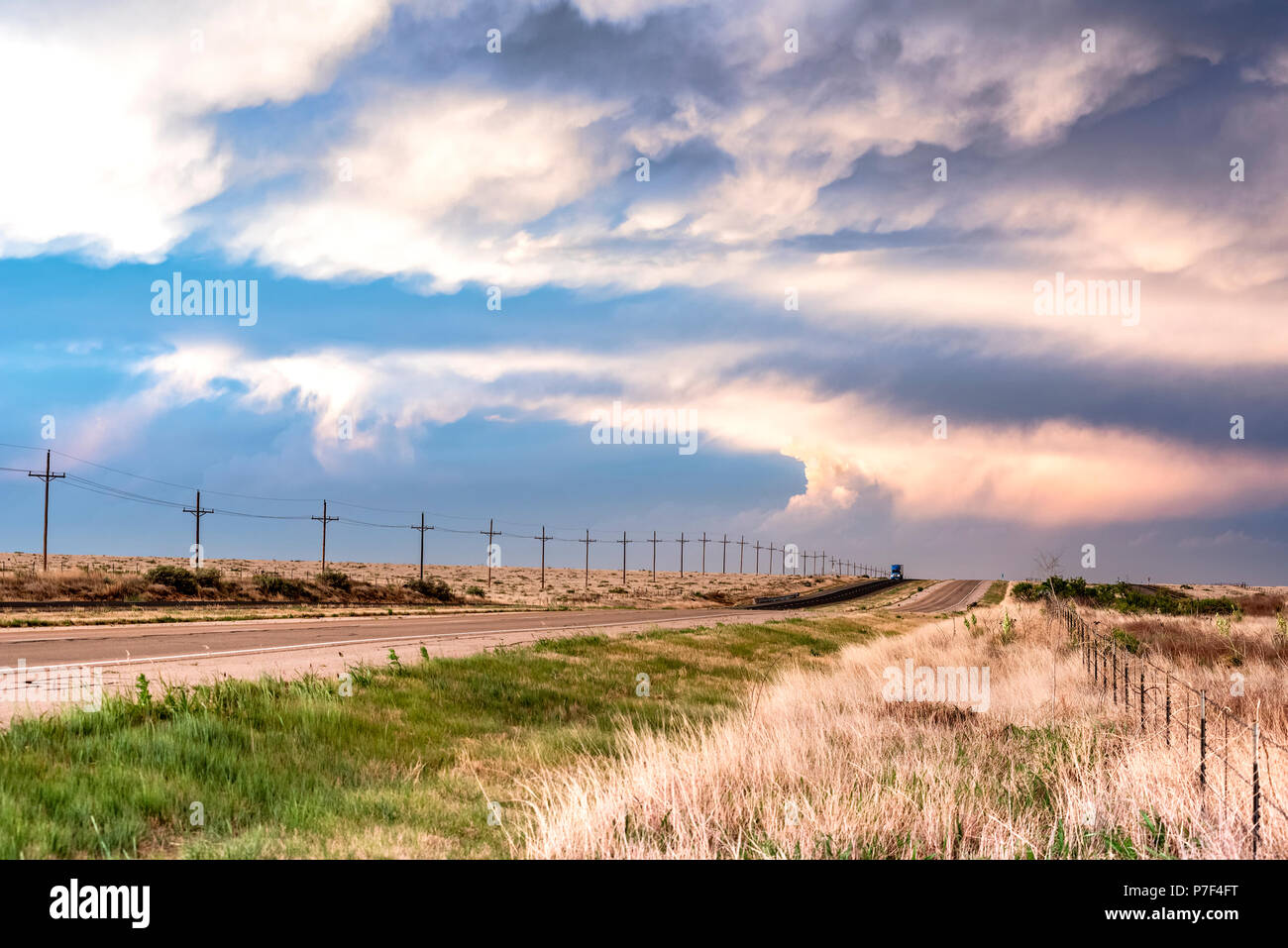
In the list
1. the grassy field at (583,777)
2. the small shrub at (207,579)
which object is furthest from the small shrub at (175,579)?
the grassy field at (583,777)

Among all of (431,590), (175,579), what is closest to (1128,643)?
(175,579)

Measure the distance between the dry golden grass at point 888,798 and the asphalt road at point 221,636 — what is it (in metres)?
12.5

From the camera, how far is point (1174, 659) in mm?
19891

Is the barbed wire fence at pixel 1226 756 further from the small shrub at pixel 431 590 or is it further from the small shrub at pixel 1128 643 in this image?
the small shrub at pixel 431 590

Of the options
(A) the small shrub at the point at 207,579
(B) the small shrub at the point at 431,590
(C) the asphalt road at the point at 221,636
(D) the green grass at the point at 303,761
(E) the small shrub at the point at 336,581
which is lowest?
(B) the small shrub at the point at 431,590

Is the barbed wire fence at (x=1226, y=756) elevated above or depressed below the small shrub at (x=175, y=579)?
above

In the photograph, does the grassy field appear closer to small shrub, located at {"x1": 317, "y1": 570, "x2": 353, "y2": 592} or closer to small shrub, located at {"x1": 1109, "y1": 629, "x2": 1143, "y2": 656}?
small shrub, located at {"x1": 1109, "y1": 629, "x2": 1143, "y2": 656}

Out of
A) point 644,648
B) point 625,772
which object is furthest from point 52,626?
point 625,772

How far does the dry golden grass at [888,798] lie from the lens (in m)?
5.70

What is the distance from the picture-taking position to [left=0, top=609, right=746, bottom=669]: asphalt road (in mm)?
17109

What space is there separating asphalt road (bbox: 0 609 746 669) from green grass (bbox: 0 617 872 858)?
5.39 m

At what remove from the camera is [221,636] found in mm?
22109

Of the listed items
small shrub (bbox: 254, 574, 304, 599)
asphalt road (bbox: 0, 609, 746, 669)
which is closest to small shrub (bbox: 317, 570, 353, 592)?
small shrub (bbox: 254, 574, 304, 599)
